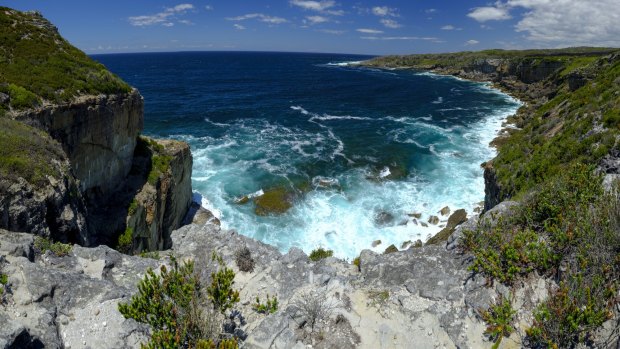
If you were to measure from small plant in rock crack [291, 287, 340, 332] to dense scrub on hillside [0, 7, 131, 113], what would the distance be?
19.2 m

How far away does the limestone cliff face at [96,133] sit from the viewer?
825 inches

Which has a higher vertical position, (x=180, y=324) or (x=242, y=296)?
(x=180, y=324)

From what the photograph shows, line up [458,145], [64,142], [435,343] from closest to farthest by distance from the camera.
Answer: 1. [435,343]
2. [64,142]
3. [458,145]

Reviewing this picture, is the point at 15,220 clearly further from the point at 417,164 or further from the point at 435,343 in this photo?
the point at 417,164

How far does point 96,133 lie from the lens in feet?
78.4

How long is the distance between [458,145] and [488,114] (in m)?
27.1

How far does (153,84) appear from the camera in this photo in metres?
113

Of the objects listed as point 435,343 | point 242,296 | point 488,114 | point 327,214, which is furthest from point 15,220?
point 488,114

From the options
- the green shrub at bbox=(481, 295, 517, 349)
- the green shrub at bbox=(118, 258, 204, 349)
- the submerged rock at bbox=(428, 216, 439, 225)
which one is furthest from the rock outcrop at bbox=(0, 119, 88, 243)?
the submerged rock at bbox=(428, 216, 439, 225)

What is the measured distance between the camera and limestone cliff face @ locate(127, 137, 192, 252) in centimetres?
2541

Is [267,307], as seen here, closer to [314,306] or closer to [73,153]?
[314,306]

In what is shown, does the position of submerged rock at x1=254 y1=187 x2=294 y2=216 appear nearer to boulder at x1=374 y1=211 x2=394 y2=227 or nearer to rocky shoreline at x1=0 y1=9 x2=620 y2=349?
boulder at x1=374 y1=211 x2=394 y2=227

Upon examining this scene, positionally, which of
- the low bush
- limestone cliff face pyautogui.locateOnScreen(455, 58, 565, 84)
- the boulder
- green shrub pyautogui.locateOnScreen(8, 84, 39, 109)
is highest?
limestone cliff face pyautogui.locateOnScreen(455, 58, 565, 84)

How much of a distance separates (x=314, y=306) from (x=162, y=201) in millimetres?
22323
